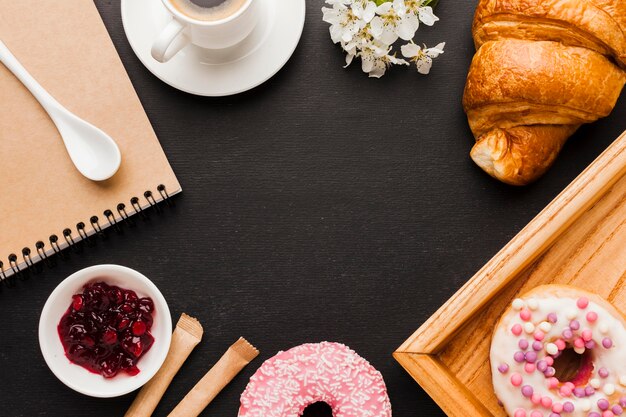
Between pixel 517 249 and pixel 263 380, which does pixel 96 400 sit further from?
pixel 517 249

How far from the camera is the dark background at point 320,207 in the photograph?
4.55 feet

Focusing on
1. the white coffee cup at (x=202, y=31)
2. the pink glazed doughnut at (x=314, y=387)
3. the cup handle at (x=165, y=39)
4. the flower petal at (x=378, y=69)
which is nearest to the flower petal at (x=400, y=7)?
the flower petal at (x=378, y=69)

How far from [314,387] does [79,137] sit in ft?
2.07

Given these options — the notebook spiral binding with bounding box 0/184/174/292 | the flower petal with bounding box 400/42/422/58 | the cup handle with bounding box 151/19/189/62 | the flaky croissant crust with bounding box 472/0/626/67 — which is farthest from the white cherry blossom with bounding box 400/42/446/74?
the notebook spiral binding with bounding box 0/184/174/292

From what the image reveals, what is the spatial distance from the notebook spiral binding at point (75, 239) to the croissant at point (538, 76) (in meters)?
0.62

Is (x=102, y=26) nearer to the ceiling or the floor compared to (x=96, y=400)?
nearer to the ceiling

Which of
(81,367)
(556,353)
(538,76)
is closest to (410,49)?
(538,76)

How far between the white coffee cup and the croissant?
423mm

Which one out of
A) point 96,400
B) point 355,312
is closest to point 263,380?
point 355,312

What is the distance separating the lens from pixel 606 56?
1.29 meters

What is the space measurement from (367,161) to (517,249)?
346 mm

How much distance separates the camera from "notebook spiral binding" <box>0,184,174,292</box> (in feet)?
4.44

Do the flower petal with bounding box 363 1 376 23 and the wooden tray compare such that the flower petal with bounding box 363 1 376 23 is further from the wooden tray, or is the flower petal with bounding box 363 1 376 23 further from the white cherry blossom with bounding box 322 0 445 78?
the wooden tray

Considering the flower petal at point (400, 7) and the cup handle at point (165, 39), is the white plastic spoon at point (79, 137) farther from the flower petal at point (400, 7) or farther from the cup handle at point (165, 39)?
the flower petal at point (400, 7)
